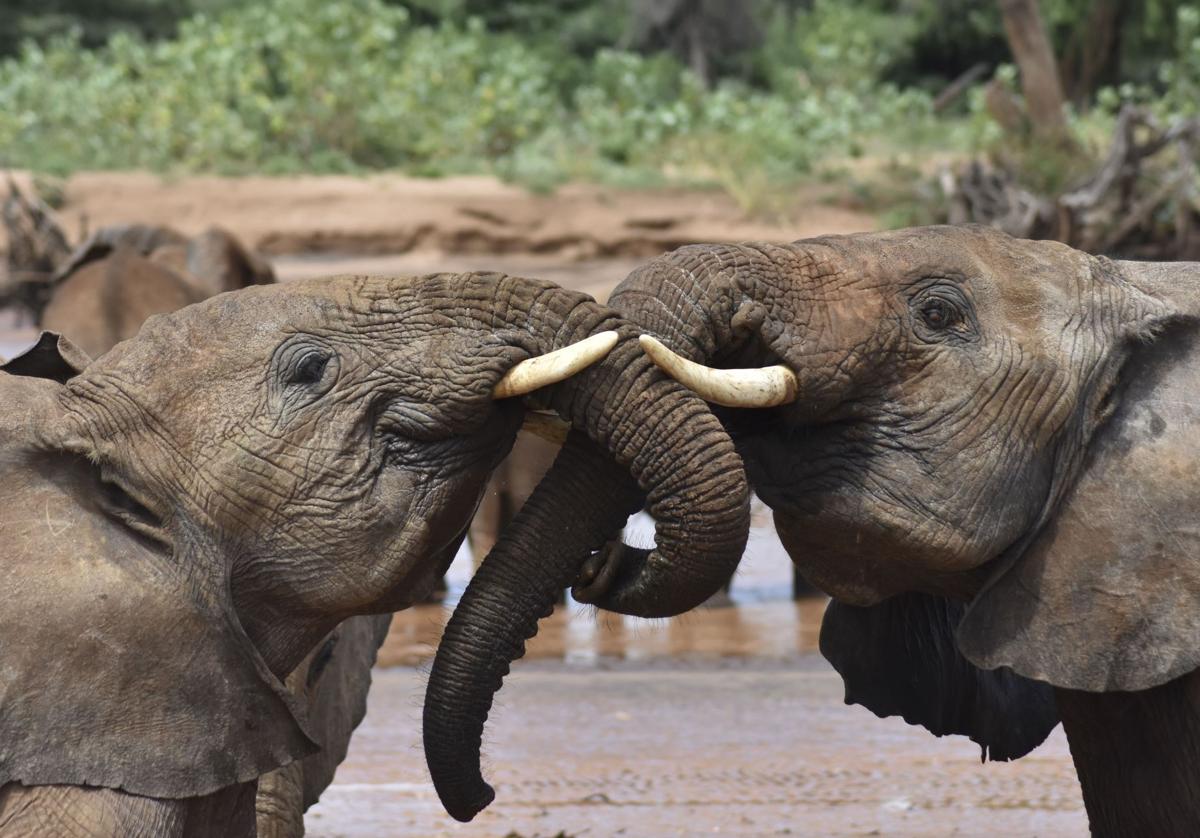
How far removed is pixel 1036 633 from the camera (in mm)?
3979

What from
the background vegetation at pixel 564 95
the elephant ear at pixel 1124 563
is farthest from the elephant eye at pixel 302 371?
the background vegetation at pixel 564 95

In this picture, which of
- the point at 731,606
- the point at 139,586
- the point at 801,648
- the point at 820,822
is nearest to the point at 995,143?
the point at 731,606

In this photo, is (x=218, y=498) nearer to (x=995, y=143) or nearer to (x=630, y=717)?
(x=630, y=717)

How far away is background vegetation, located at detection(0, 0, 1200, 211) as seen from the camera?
17797 millimetres

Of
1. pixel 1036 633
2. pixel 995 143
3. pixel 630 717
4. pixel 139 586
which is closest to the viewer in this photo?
pixel 139 586

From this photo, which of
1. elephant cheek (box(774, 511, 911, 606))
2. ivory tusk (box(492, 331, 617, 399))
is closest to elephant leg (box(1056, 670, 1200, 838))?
elephant cheek (box(774, 511, 911, 606))

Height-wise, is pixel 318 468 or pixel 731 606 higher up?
pixel 318 468

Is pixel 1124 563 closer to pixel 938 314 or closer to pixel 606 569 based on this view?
pixel 938 314

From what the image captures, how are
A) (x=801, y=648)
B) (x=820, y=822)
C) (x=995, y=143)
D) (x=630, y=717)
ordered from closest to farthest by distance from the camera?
(x=820, y=822), (x=630, y=717), (x=801, y=648), (x=995, y=143)

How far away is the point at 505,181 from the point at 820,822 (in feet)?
37.2

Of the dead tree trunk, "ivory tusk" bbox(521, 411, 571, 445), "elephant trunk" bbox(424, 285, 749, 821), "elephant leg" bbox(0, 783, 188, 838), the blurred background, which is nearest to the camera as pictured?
"elephant leg" bbox(0, 783, 188, 838)

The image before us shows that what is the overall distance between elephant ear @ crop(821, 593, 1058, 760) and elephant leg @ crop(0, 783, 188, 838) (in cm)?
172

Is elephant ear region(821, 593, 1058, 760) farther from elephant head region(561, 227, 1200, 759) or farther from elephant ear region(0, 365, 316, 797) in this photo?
elephant ear region(0, 365, 316, 797)

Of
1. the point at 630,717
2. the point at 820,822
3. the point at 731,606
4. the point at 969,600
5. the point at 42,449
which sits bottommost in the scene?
the point at 731,606
